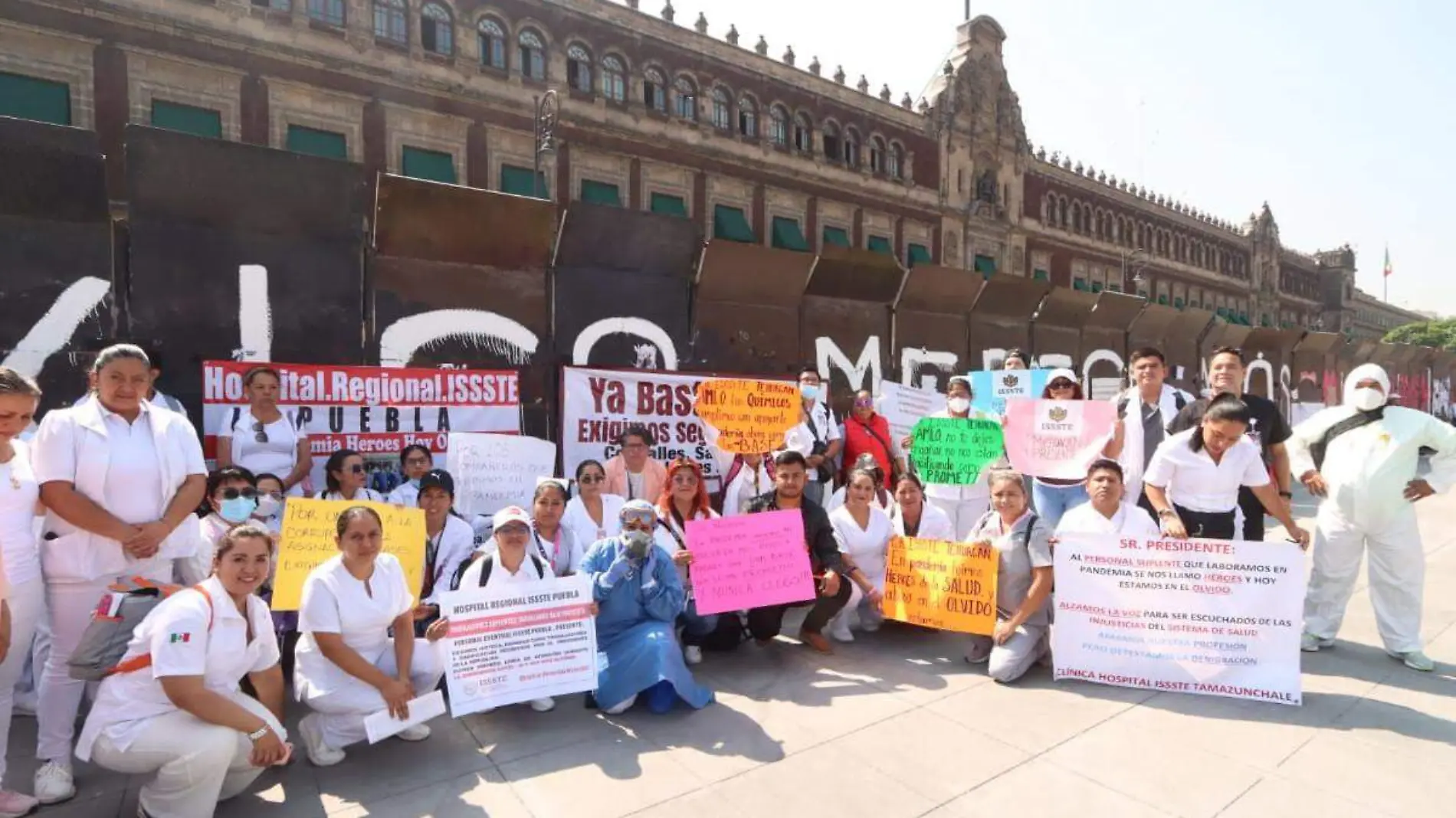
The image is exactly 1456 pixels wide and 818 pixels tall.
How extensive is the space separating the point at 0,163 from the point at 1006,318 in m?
10.6

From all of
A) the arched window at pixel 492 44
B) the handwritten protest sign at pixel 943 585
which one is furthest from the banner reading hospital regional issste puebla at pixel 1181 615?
the arched window at pixel 492 44

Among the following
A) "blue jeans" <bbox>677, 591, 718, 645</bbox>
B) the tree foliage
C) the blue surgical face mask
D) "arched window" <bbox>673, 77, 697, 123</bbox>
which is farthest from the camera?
the tree foliage

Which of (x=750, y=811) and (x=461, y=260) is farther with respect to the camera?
(x=461, y=260)

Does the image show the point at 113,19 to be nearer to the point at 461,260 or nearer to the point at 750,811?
the point at 461,260

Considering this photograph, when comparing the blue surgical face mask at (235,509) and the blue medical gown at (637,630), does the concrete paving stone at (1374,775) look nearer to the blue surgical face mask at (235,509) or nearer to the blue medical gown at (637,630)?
the blue medical gown at (637,630)

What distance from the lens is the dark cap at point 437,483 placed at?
4.76 m

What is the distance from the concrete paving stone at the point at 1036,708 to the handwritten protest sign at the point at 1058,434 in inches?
71.2

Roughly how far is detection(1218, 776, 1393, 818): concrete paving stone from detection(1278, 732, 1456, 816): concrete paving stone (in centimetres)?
5

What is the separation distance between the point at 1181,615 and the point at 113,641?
5.02m

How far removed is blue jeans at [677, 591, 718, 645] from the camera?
470 centimetres

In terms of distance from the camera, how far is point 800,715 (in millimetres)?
3865

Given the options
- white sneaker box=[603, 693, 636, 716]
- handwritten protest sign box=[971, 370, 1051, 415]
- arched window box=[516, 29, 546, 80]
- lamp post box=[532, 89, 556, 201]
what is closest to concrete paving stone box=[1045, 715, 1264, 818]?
white sneaker box=[603, 693, 636, 716]

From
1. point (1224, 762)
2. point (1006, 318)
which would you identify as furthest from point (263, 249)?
point (1006, 318)

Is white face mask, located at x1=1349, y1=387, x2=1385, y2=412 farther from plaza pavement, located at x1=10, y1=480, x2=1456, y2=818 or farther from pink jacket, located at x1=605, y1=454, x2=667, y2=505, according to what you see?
pink jacket, located at x1=605, y1=454, x2=667, y2=505
